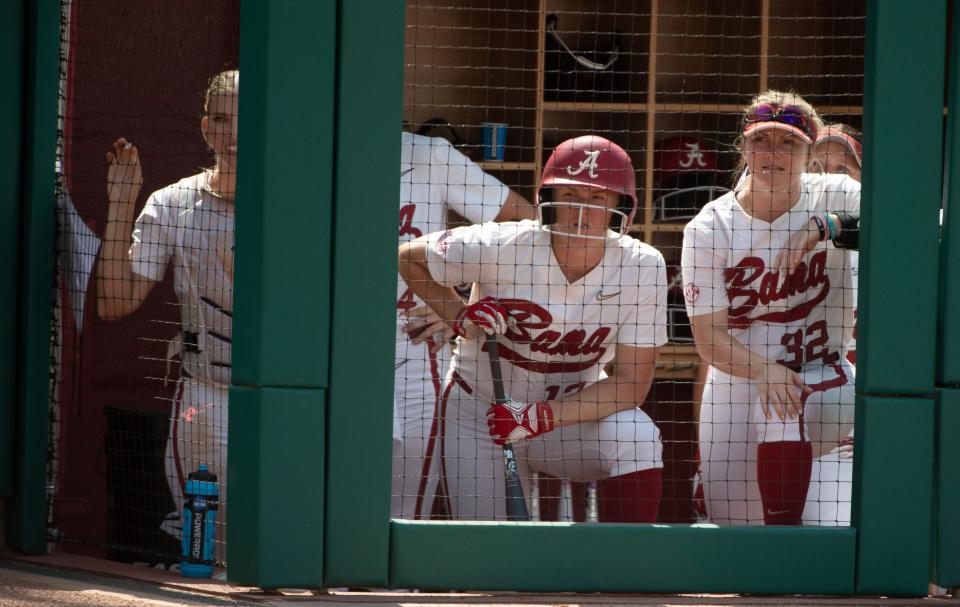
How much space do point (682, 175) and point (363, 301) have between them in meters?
2.69

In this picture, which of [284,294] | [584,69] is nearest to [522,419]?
[284,294]

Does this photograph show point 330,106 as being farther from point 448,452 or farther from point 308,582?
point 448,452

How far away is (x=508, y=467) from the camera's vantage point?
2.66 meters

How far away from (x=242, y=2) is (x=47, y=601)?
44.2 inches

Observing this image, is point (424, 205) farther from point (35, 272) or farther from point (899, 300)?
point (899, 300)

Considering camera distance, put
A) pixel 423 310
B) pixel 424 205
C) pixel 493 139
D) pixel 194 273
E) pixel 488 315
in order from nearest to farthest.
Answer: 1. pixel 488 315
2. pixel 194 273
3. pixel 423 310
4. pixel 424 205
5. pixel 493 139

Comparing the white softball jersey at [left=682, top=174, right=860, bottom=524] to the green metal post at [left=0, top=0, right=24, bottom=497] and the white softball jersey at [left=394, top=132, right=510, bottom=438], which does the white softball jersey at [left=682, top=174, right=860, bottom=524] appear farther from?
the green metal post at [left=0, top=0, right=24, bottom=497]

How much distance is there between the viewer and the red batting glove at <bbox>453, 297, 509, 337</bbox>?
2.57 m

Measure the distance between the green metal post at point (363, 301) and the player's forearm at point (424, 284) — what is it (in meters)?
0.55

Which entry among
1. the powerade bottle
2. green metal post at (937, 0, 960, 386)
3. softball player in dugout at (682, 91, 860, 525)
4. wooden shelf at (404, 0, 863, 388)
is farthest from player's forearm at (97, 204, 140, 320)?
wooden shelf at (404, 0, 863, 388)

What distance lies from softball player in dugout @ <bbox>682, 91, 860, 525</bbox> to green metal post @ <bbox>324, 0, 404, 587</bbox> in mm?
902

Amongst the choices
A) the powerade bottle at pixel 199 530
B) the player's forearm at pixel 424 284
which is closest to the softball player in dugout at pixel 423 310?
the player's forearm at pixel 424 284

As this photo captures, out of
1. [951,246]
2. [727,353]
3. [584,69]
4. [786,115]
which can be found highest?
[584,69]

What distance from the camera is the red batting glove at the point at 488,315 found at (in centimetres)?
257
